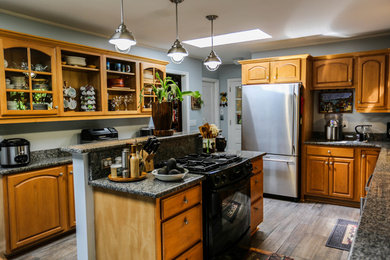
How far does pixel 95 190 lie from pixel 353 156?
3370 millimetres

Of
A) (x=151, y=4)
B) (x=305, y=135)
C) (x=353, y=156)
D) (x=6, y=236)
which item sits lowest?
(x=6, y=236)

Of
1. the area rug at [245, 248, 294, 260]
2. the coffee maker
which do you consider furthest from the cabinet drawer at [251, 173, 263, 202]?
the coffee maker

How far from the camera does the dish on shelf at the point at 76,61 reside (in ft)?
11.0

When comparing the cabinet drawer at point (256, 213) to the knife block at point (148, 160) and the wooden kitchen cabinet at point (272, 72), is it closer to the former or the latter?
the knife block at point (148, 160)

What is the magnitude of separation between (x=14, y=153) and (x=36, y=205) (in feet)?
1.80

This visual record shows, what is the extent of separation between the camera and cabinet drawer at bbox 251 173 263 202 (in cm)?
297

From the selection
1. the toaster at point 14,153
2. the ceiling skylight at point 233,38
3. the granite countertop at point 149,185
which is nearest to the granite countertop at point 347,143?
the ceiling skylight at point 233,38

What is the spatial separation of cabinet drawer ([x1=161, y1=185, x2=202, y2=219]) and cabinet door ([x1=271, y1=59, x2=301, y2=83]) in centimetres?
284

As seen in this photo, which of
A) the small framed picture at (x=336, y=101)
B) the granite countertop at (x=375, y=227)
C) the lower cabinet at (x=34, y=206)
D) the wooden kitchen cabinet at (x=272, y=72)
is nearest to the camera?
the granite countertop at (x=375, y=227)

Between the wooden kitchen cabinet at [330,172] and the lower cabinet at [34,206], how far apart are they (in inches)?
128

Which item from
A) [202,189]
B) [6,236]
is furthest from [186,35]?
[6,236]

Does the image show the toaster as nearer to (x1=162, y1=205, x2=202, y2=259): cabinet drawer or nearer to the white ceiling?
the white ceiling

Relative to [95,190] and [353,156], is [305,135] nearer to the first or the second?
[353,156]

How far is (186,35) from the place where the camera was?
4090 millimetres
